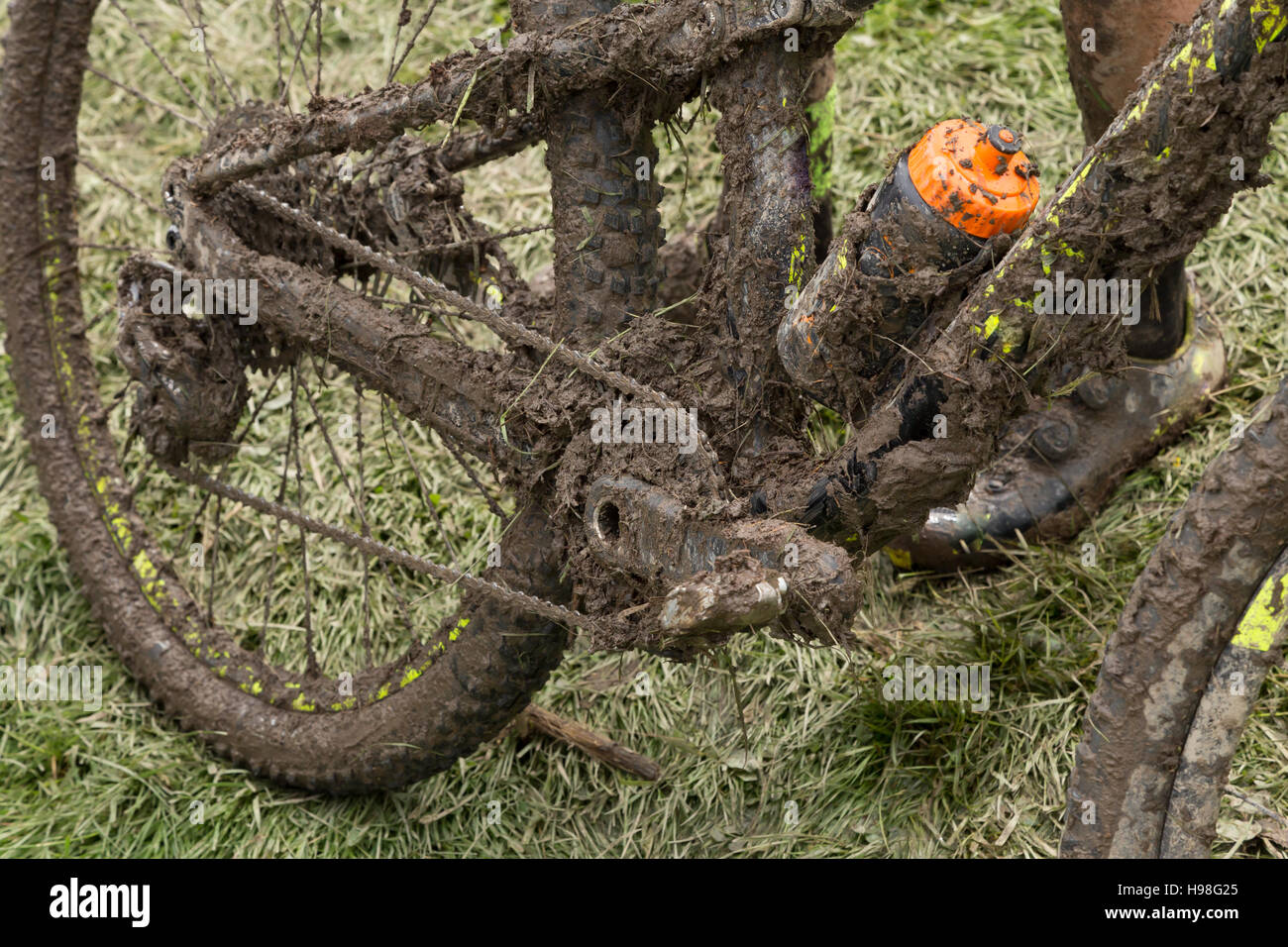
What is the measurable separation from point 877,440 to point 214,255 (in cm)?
101

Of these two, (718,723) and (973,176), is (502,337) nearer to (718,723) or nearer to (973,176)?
(973,176)

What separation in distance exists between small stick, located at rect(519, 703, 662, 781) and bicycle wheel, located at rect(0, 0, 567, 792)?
9.7 inches

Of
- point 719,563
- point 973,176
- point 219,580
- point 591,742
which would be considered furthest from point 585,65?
point 219,580

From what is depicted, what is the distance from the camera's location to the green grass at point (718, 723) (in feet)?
6.38

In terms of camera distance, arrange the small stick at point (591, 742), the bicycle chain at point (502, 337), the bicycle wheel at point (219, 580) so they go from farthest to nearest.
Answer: the small stick at point (591, 742), the bicycle wheel at point (219, 580), the bicycle chain at point (502, 337)

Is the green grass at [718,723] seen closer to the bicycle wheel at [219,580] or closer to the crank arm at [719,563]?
the bicycle wheel at [219,580]

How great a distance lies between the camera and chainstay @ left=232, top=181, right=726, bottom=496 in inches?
59.0

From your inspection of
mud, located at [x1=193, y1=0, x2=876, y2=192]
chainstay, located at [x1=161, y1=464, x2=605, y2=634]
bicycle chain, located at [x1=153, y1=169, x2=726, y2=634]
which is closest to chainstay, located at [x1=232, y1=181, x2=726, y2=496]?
bicycle chain, located at [x1=153, y1=169, x2=726, y2=634]

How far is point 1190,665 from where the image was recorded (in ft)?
4.15

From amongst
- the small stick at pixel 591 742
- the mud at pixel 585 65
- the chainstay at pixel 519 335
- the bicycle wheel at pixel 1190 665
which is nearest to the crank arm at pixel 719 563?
the chainstay at pixel 519 335

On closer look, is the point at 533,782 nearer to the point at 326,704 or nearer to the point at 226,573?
the point at 326,704

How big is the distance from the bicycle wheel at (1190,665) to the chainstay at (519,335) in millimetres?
472

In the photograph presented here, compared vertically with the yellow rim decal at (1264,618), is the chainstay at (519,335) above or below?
above

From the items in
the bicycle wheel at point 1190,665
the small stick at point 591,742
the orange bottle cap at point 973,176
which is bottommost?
the small stick at point 591,742
